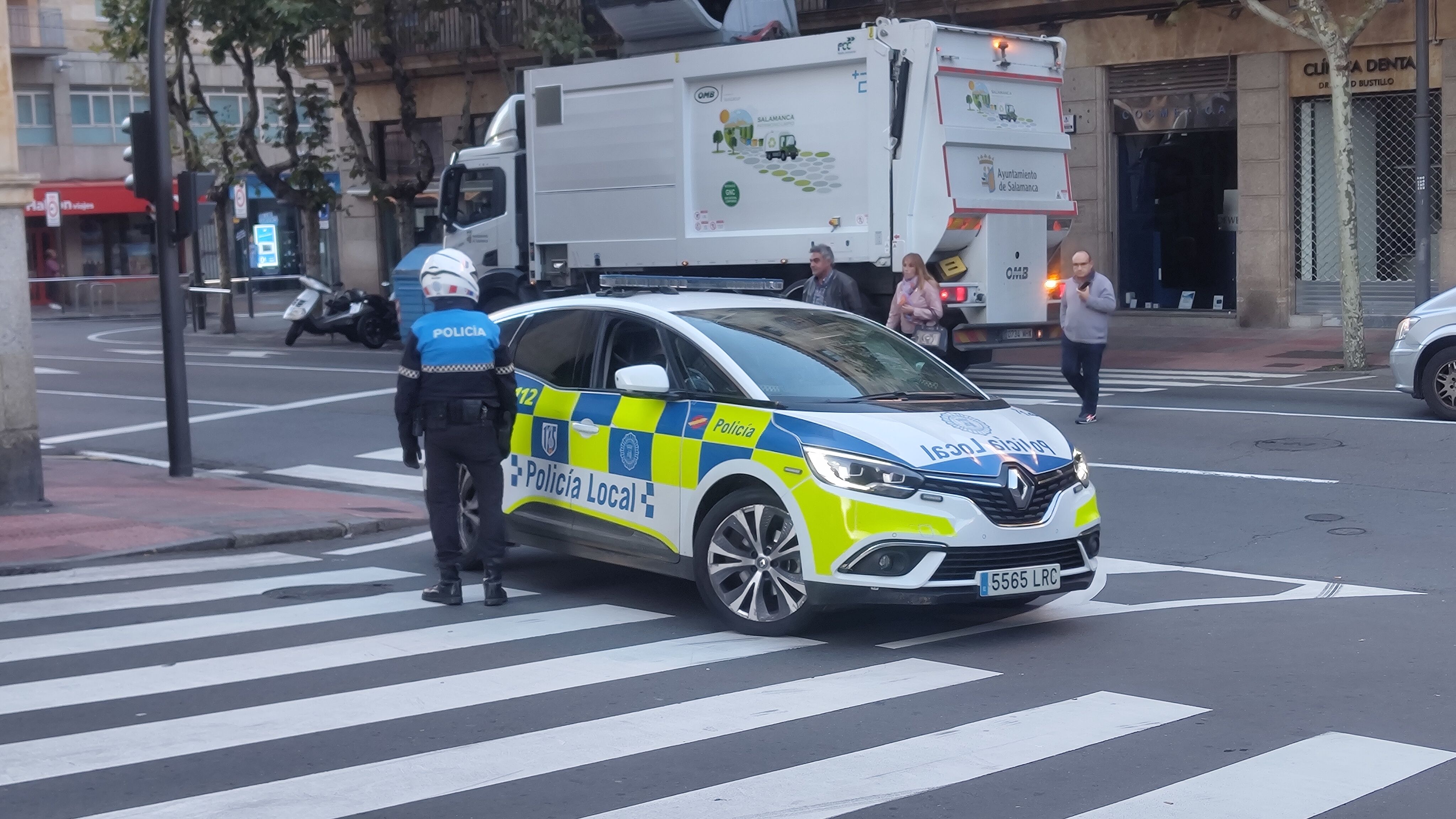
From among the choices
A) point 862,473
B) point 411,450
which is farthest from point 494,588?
point 862,473

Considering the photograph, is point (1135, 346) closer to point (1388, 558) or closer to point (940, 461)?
point (1388, 558)

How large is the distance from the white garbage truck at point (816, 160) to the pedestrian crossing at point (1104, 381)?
0.64m

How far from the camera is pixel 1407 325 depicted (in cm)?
1525

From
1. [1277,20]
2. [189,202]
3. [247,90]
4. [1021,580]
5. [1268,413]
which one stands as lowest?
[1268,413]

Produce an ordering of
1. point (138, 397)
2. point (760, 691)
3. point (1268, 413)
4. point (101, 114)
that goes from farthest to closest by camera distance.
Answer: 1. point (101, 114)
2. point (138, 397)
3. point (1268, 413)
4. point (760, 691)

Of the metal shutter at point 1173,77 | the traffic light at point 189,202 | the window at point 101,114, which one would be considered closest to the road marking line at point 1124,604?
the traffic light at point 189,202

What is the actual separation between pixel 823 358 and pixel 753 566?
4.11 feet

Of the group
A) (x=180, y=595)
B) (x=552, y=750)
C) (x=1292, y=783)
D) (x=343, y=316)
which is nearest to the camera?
(x=1292, y=783)

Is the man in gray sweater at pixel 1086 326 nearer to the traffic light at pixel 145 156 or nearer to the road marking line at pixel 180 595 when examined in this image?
the road marking line at pixel 180 595

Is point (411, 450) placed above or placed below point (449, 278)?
below

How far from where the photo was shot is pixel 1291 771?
5.50 meters

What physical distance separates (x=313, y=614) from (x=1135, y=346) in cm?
1845

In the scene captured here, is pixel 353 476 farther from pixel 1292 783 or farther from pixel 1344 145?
pixel 1344 145

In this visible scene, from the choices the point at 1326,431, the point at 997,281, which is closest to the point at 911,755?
the point at 1326,431
